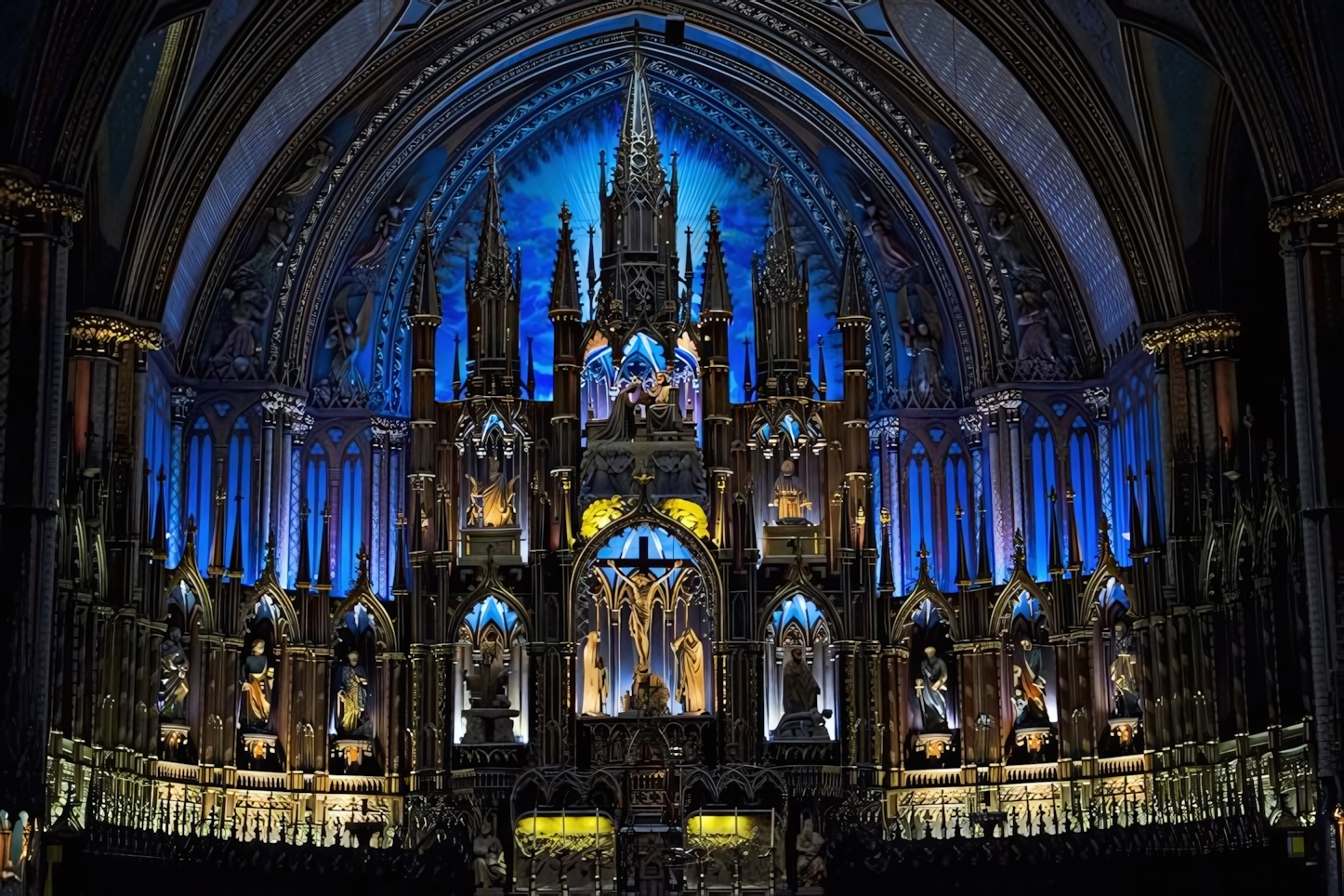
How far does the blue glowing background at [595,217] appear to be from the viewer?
3891 cm

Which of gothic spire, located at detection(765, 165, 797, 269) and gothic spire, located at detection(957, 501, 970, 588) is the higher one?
gothic spire, located at detection(765, 165, 797, 269)

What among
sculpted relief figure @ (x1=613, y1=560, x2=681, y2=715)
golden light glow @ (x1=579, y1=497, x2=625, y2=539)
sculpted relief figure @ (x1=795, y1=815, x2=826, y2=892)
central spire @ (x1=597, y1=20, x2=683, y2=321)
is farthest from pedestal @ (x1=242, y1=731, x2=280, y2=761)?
central spire @ (x1=597, y1=20, x2=683, y2=321)

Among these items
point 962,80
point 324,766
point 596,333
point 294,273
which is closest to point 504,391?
point 596,333

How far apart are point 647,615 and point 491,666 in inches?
108

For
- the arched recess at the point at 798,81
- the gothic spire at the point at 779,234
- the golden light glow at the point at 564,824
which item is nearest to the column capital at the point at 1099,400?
the arched recess at the point at 798,81

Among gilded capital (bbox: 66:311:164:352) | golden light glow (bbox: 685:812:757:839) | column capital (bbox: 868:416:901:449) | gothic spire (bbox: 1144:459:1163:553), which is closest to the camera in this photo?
gilded capital (bbox: 66:311:164:352)

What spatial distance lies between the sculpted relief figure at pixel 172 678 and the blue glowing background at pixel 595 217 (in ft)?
27.6

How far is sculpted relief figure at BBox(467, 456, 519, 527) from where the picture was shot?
3562 centimetres

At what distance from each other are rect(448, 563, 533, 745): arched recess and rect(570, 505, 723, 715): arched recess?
1.01 meters

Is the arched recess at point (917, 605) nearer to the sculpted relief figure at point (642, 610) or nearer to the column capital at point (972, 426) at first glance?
the column capital at point (972, 426)

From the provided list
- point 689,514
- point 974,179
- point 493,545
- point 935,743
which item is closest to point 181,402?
point 493,545

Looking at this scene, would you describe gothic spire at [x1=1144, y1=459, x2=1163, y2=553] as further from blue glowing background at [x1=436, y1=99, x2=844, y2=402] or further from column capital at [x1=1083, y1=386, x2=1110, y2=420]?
blue glowing background at [x1=436, y1=99, x2=844, y2=402]

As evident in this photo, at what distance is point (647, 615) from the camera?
35.3 metres

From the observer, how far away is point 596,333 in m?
36.6
